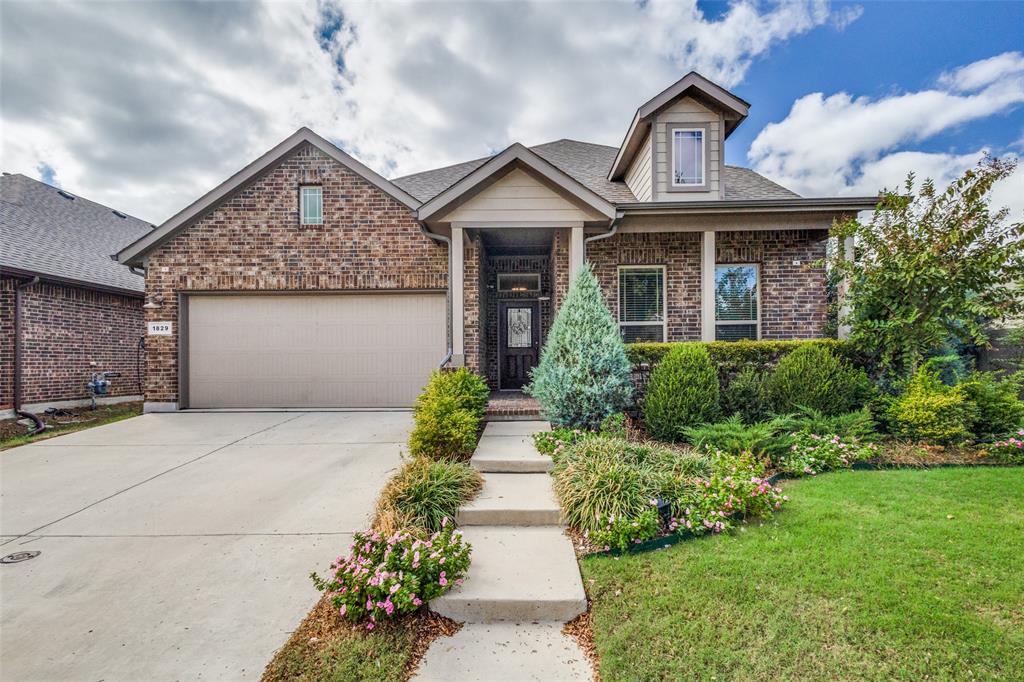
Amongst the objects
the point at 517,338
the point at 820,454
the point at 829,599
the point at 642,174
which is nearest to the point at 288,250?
the point at 517,338

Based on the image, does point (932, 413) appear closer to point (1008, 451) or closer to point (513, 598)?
point (1008, 451)

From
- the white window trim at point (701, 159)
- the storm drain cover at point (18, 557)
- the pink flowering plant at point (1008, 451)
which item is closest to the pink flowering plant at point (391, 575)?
the storm drain cover at point (18, 557)

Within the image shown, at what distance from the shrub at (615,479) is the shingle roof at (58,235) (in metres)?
11.1

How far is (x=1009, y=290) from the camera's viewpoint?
5551 mm

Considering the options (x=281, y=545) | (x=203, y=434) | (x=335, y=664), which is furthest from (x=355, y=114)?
(x=335, y=664)

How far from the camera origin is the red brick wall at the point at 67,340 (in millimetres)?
8219

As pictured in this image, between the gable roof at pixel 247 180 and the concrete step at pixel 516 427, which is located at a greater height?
the gable roof at pixel 247 180

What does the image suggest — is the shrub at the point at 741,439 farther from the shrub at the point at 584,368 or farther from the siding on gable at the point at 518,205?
the siding on gable at the point at 518,205

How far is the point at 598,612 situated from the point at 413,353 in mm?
6623

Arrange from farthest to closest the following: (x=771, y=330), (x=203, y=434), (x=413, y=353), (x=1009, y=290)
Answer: (x=413, y=353) < (x=771, y=330) < (x=203, y=434) < (x=1009, y=290)

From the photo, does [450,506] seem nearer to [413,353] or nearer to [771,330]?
[413,353]

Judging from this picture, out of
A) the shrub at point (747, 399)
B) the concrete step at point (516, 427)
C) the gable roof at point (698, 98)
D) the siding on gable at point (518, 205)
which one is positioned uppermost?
the gable roof at point (698, 98)

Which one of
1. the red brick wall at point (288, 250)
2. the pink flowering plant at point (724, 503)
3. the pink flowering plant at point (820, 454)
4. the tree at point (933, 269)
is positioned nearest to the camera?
the pink flowering plant at point (724, 503)

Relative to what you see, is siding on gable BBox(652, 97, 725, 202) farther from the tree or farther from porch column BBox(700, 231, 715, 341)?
the tree
